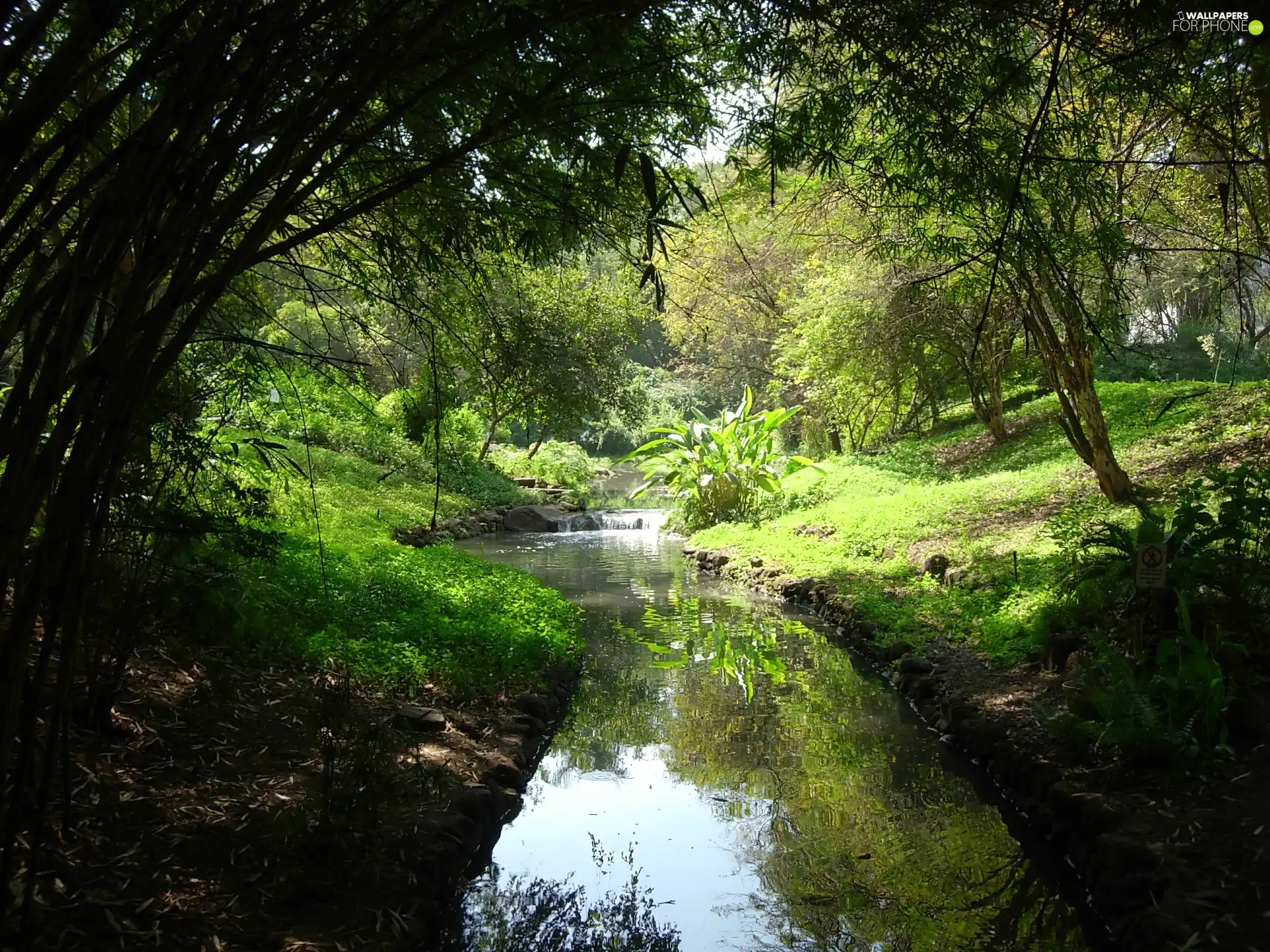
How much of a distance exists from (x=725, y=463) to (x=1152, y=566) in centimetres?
1003

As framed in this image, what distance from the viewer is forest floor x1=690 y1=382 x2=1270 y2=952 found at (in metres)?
3.14

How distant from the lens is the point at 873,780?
4.61m

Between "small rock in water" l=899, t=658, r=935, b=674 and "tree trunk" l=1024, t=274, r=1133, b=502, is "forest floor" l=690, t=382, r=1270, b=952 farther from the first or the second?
"tree trunk" l=1024, t=274, r=1133, b=502

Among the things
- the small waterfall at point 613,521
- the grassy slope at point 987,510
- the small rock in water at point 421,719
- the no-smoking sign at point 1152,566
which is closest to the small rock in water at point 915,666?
the grassy slope at point 987,510

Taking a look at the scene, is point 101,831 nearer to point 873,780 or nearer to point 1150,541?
point 873,780

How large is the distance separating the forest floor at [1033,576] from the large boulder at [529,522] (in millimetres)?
3643

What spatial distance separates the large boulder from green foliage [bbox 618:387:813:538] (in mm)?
2771

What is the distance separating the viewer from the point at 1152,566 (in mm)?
3947

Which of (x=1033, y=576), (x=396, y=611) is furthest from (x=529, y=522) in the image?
(x=1033, y=576)

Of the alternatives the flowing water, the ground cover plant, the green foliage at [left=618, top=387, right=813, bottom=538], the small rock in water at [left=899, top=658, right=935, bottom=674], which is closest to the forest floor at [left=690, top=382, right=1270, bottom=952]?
the small rock in water at [left=899, top=658, right=935, bottom=674]

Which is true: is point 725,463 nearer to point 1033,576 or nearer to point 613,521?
point 613,521

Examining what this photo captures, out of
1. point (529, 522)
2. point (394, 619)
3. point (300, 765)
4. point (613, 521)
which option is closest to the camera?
point (300, 765)

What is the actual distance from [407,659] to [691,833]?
5.71 feet

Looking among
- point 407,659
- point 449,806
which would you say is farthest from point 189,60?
point 407,659
